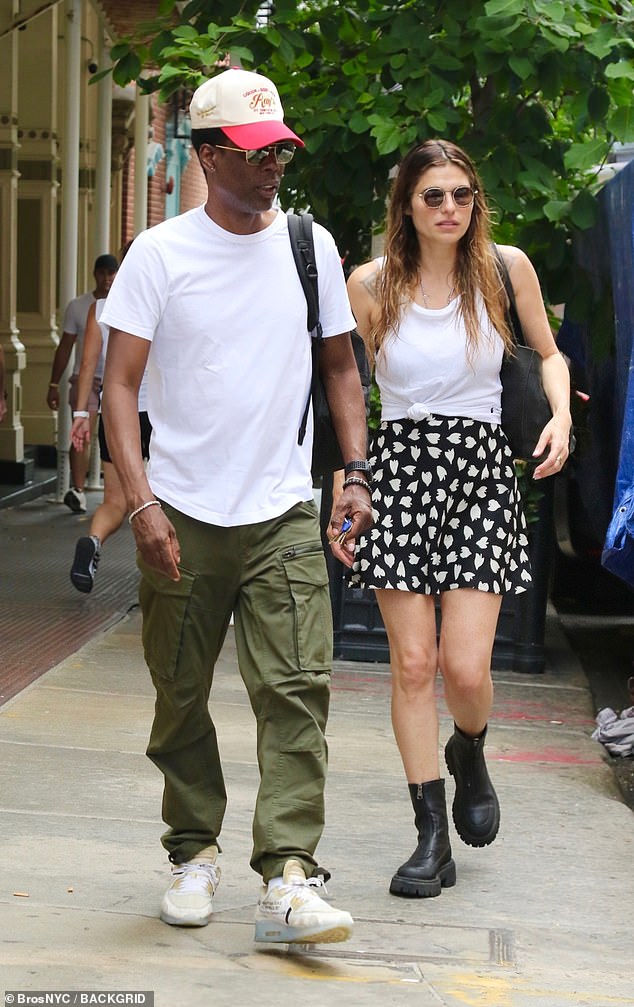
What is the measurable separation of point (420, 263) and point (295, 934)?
1877 millimetres

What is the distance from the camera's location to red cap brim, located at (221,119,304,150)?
3.78m

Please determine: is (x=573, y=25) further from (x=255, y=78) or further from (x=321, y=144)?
(x=255, y=78)

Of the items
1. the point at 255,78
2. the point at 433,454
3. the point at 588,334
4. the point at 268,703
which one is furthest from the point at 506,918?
the point at 588,334

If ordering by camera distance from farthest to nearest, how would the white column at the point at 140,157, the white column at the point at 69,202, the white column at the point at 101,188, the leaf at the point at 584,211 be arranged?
1. the white column at the point at 140,157
2. the white column at the point at 101,188
3. the white column at the point at 69,202
4. the leaf at the point at 584,211

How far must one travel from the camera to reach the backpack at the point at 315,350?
3926 millimetres

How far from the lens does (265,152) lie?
3795 mm

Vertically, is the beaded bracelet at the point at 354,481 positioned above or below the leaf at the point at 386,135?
below

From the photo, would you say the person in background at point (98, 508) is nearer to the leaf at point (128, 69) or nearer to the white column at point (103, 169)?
the leaf at point (128, 69)

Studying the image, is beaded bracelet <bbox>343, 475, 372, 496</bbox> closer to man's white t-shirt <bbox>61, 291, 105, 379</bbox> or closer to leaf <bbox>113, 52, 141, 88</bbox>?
leaf <bbox>113, 52, 141, 88</bbox>

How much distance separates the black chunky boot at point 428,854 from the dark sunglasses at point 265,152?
1720 mm

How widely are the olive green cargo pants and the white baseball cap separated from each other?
2.79 feet

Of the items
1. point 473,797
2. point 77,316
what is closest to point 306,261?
point 473,797

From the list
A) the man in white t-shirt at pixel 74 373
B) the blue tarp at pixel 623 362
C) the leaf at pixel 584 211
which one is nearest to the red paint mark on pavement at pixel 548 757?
the blue tarp at pixel 623 362

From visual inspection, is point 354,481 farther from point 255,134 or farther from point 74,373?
point 74,373
